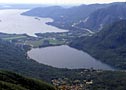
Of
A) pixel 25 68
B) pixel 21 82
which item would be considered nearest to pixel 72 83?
pixel 25 68

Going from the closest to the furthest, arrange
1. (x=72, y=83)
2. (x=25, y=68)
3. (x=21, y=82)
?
1. (x=21, y=82)
2. (x=72, y=83)
3. (x=25, y=68)

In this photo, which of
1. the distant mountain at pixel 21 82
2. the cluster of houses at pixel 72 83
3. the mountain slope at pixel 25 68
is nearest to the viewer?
the distant mountain at pixel 21 82

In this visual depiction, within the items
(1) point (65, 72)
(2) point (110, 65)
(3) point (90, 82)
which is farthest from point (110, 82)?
(2) point (110, 65)

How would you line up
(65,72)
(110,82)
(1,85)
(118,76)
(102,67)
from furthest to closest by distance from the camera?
(102,67), (65,72), (118,76), (110,82), (1,85)

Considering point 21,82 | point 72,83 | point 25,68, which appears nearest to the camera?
point 21,82

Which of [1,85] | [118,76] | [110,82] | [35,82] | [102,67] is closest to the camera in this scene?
[1,85]

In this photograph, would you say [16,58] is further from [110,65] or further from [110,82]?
[110,82]

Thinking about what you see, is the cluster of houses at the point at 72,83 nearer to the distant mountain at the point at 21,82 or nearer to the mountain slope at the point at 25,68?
the mountain slope at the point at 25,68

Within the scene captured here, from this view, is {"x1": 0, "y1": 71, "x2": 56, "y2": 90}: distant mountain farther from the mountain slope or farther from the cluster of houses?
the mountain slope

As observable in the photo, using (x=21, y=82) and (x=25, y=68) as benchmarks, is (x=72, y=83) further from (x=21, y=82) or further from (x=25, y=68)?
(x=21, y=82)

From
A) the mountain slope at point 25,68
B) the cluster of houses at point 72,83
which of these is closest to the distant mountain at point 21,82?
the cluster of houses at point 72,83

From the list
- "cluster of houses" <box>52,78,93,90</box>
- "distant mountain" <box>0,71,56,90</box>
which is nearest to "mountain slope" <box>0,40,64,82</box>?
"cluster of houses" <box>52,78,93,90</box>
